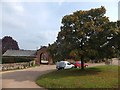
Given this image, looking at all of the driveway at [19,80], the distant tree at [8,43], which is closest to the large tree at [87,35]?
the driveway at [19,80]

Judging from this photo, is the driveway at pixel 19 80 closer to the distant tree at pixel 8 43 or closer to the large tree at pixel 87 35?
the large tree at pixel 87 35

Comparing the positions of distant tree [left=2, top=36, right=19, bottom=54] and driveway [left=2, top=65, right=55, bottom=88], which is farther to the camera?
distant tree [left=2, top=36, right=19, bottom=54]

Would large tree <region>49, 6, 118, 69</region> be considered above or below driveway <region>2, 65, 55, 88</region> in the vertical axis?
above

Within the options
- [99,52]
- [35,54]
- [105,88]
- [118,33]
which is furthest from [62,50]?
[35,54]

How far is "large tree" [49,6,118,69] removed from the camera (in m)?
27.0

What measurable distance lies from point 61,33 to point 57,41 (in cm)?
170

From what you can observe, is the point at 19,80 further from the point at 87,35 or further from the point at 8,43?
the point at 8,43

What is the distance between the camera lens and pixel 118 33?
27.6 metres

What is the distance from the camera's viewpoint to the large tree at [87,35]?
27.0 meters

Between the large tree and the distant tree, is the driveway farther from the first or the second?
the distant tree

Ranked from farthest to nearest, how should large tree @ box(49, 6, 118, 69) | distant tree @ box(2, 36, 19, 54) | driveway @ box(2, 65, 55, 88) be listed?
distant tree @ box(2, 36, 19, 54)
large tree @ box(49, 6, 118, 69)
driveway @ box(2, 65, 55, 88)

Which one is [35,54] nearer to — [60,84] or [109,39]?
[109,39]

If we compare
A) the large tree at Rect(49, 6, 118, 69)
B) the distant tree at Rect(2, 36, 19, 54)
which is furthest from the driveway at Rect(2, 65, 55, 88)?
the distant tree at Rect(2, 36, 19, 54)

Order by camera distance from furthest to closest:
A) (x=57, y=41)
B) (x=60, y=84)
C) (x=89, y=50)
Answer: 1. (x=57, y=41)
2. (x=89, y=50)
3. (x=60, y=84)
